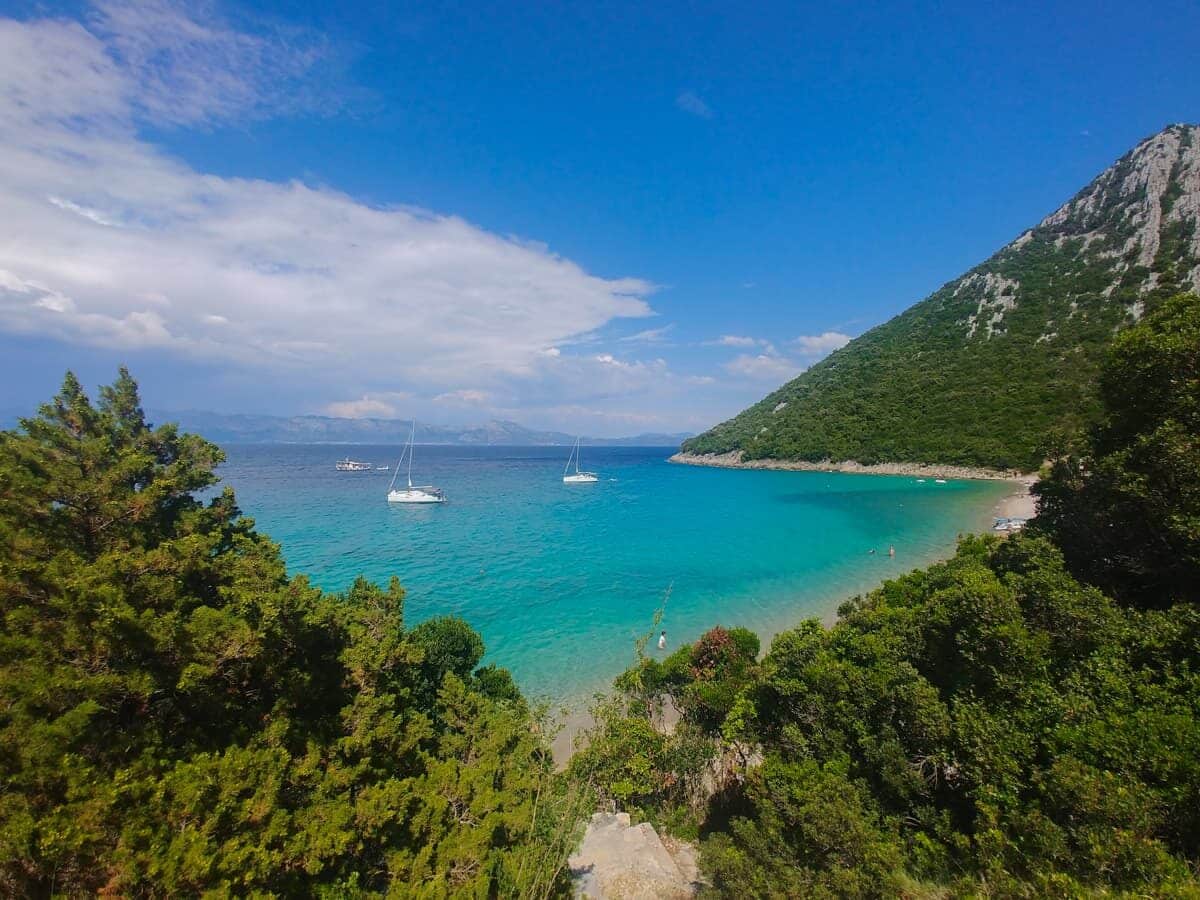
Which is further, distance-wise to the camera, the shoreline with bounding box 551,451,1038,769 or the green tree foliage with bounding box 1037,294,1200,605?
the shoreline with bounding box 551,451,1038,769

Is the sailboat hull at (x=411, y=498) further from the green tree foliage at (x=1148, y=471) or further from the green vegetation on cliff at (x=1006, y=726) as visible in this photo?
the green tree foliage at (x=1148, y=471)

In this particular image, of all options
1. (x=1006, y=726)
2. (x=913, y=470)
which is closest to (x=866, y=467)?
(x=913, y=470)

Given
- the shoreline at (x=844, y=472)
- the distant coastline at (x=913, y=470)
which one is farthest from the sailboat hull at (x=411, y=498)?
the distant coastline at (x=913, y=470)

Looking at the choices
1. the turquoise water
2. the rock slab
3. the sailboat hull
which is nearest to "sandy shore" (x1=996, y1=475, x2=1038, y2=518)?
the turquoise water

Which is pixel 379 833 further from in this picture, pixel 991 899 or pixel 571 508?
pixel 571 508

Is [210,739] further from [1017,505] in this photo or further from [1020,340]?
[1020,340]

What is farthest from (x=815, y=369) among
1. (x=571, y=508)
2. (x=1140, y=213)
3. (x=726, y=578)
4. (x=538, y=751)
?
(x=538, y=751)

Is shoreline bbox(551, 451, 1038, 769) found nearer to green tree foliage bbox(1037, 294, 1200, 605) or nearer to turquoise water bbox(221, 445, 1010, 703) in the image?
turquoise water bbox(221, 445, 1010, 703)
